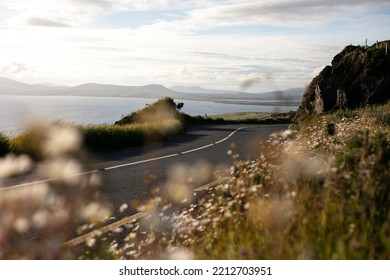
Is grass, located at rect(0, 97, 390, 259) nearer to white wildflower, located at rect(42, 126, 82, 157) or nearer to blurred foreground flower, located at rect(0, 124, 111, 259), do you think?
blurred foreground flower, located at rect(0, 124, 111, 259)

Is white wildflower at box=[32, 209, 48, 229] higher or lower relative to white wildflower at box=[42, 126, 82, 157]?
lower

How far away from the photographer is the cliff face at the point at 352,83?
72.2ft

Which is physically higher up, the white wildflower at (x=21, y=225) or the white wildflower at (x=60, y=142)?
the white wildflower at (x=60, y=142)

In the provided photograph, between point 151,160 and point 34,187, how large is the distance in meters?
5.02

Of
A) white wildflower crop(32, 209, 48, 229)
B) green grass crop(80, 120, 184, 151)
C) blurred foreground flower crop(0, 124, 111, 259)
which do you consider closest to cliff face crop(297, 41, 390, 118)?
green grass crop(80, 120, 184, 151)

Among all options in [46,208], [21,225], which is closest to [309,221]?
[21,225]

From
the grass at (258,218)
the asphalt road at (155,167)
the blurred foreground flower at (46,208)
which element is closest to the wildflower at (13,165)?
the blurred foreground flower at (46,208)

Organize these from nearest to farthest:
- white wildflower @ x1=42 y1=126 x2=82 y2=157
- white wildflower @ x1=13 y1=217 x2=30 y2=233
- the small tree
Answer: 1. white wildflower @ x1=13 y1=217 x2=30 y2=233
2. white wildflower @ x1=42 y1=126 x2=82 y2=157
3. the small tree

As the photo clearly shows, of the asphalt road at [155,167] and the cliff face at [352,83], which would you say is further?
the cliff face at [352,83]

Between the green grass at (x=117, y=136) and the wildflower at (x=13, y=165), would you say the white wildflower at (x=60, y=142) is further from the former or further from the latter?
the wildflower at (x=13, y=165)

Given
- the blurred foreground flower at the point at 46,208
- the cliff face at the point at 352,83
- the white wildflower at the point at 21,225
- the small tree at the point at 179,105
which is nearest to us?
the blurred foreground flower at the point at 46,208

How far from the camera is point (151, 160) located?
14.4 metres

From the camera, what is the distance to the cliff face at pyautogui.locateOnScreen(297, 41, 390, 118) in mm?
22016
